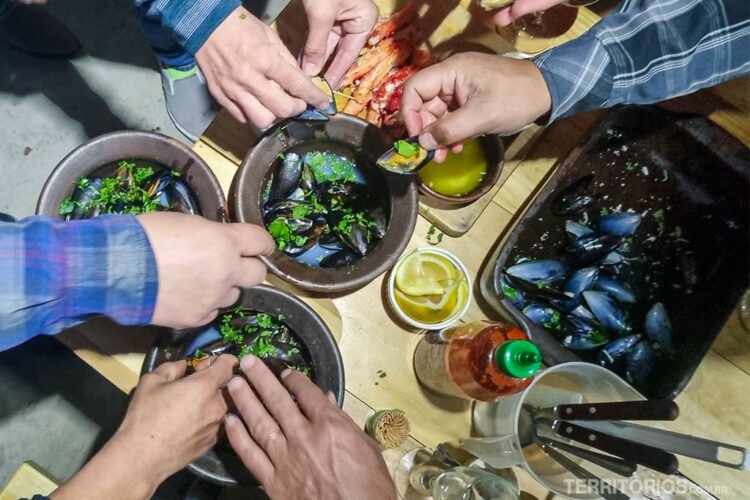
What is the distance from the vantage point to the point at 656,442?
3.00 feet

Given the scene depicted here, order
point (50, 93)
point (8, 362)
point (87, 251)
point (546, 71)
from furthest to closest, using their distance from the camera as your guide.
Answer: point (50, 93) < point (8, 362) < point (546, 71) < point (87, 251)

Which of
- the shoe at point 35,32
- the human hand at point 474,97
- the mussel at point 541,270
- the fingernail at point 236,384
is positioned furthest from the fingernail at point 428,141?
the shoe at point 35,32

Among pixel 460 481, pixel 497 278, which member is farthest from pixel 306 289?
pixel 460 481

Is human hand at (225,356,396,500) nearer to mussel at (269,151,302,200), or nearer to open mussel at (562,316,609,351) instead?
mussel at (269,151,302,200)

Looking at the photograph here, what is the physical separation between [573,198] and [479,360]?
42cm

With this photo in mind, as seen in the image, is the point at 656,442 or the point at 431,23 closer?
the point at 656,442

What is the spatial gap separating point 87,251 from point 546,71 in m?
0.89

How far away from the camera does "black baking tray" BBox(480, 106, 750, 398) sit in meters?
1.17

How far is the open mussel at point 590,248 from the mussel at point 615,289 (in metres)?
0.05

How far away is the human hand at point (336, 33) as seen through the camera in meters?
1.13

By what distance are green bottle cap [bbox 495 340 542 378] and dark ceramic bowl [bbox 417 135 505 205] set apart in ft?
1.14

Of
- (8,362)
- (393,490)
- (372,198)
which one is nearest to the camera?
(393,490)

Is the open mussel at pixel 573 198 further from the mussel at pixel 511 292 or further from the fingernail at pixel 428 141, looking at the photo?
the fingernail at pixel 428 141

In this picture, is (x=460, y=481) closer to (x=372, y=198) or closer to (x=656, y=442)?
(x=656, y=442)
